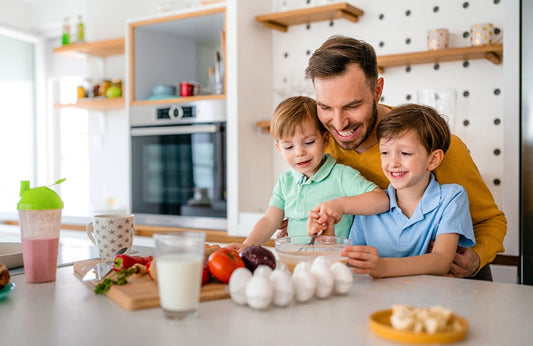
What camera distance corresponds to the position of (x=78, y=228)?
3619 millimetres

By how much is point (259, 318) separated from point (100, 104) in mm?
3457

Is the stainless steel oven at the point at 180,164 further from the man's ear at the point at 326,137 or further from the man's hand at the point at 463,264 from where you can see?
the man's hand at the point at 463,264

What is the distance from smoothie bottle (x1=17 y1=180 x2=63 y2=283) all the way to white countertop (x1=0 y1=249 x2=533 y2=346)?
51 millimetres

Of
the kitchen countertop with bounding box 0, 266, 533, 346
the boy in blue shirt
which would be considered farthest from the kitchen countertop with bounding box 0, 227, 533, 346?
the boy in blue shirt

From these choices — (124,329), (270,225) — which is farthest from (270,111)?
(124,329)

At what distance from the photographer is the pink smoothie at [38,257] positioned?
1.18 meters

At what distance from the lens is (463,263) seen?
1502mm

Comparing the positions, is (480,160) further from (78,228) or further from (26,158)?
(26,158)

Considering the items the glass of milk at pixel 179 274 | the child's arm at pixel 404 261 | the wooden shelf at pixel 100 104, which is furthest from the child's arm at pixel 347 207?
the wooden shelf at pixel 100 104

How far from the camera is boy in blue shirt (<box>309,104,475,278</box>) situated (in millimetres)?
1426

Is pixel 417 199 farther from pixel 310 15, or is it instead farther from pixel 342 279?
pixel 310 15

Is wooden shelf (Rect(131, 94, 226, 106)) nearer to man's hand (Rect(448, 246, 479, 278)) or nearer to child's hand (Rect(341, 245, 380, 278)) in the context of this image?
man's hand (Rect(448, 246, 479, 278))

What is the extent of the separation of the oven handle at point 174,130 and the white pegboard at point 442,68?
0.46 meters

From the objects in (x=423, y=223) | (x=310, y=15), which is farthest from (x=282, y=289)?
(x=310, y=15)
